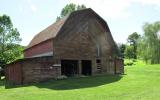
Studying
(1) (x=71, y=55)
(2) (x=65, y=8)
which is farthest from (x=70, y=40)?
(2) (x=65, y=8)

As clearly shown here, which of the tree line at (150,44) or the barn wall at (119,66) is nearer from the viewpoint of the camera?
the barn wall at (119,66)

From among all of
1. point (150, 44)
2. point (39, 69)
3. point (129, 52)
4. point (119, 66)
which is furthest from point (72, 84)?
point (129, 52)

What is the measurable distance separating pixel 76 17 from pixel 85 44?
3526 mm

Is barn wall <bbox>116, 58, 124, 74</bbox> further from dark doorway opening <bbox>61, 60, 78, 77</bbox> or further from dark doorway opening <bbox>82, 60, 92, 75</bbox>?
dark doorway opening <bbox>61, 60, 78, 77</bbox>

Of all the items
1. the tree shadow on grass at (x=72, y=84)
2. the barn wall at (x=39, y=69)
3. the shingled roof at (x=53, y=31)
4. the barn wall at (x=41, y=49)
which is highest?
the shingled roof at (x=53, y=31)

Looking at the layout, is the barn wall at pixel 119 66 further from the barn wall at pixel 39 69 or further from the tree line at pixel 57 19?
the barn wall at pixel 39 69

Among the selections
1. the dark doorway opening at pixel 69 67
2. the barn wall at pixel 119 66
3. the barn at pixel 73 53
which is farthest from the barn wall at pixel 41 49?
the barn wall at pixel 119 66

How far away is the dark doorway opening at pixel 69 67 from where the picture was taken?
36.9 m

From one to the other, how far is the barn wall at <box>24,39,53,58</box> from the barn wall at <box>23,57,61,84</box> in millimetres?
2305

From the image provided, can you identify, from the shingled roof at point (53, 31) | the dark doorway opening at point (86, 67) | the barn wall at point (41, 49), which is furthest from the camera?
the dark doorway opening at point (86, 67)

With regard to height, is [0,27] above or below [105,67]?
above

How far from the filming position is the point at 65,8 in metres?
64.4

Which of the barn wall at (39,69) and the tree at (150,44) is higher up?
the tree at (150,44)

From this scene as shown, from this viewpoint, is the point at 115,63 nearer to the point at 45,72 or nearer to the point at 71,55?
the point at 71,55
